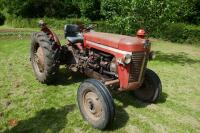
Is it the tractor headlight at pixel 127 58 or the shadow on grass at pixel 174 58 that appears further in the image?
the shadow on grass at pixel 174 58

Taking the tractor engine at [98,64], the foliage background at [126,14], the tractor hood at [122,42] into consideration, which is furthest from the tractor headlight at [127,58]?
the foliage background at [126,14]

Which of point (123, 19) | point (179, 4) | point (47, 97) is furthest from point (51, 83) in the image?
point (179, 4)

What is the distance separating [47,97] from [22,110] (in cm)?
85

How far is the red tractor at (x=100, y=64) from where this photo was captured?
17.6 feet

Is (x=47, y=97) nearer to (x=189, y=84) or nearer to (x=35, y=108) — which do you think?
(x=35, y=108)

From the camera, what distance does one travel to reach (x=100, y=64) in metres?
6.36

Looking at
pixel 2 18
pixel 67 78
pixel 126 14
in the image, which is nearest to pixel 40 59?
pixel 67 78

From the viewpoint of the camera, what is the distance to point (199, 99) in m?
7.21

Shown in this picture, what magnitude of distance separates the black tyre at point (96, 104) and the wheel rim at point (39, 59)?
233 centimetres

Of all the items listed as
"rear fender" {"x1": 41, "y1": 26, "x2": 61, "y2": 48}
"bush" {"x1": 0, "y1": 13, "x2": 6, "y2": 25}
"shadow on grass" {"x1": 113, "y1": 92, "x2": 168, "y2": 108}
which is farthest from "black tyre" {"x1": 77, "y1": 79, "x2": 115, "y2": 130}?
"bush" {"x1": 0, "y1": 13, "x2": 6, "y2": 25}

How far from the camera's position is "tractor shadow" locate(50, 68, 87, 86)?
25.9ft

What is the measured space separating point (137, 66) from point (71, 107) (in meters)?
1.75

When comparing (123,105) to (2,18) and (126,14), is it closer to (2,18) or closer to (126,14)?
(126,14)

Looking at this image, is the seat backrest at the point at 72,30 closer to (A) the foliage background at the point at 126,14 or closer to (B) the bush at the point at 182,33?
(A) the foliage background at the point at 126,14
